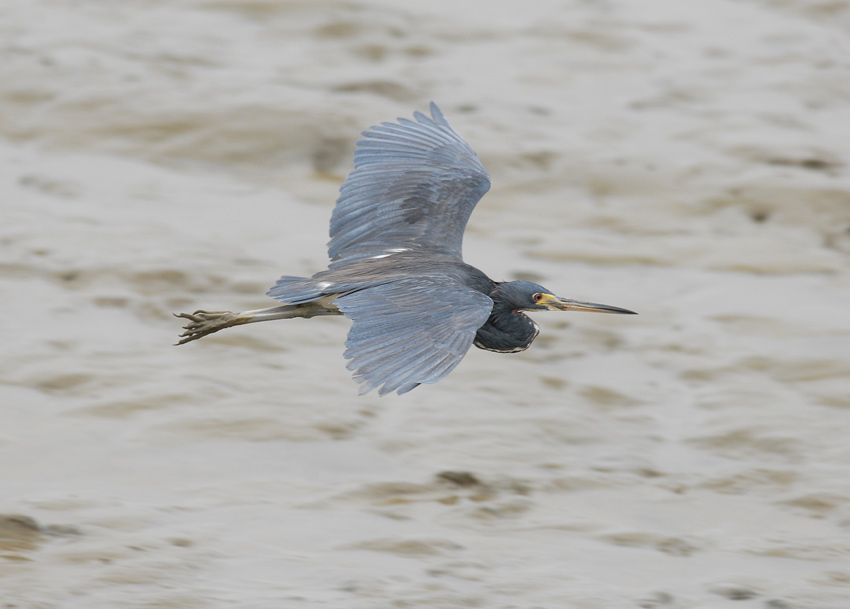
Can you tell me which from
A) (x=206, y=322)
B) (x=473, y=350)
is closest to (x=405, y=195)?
(x=206, y=322)

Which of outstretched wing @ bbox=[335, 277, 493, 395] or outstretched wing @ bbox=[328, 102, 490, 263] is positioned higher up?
outstretched wing @ bbox=[328, 102, 490, 263]

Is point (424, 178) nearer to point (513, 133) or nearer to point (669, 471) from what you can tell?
point (669, 471)

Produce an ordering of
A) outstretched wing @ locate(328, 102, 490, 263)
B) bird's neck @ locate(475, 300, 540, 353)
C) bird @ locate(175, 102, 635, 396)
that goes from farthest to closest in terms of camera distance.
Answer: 1. outstretched wing @ locate(328, 102, 490, 263)
2. bird's neck @ locate(475, 300, 540, 353)
3. bird @ locate(175, 102, 635, 396)

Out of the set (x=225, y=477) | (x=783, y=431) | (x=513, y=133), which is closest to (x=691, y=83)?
(x=513, y=133)

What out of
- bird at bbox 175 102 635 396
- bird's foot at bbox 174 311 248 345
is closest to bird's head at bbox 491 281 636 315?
bird at bbox 175 102 635 396

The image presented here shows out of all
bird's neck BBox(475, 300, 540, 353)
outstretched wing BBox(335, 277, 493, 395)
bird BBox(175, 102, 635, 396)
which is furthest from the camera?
bird's neck BBox(475, 300, 540, 353)

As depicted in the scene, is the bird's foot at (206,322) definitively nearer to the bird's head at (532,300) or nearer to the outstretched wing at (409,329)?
the outstretched wing at (409,329)

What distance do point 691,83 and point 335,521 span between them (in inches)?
291

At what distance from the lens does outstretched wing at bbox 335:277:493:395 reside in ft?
15.8

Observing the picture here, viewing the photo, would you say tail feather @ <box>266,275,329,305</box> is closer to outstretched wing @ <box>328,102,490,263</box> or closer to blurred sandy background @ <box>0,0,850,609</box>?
outstretched wing @ <box>328,102,490,263</box>

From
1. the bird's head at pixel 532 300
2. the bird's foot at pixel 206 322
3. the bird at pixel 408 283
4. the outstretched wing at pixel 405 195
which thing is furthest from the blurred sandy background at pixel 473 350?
the outstretched wing at pixel 405 195

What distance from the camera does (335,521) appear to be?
6.66m

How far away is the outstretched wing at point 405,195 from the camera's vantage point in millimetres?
6457

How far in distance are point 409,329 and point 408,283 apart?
48cm
